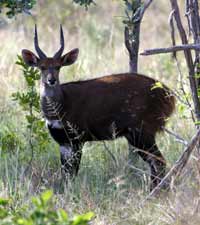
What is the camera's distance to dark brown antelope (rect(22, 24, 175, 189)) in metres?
8.25

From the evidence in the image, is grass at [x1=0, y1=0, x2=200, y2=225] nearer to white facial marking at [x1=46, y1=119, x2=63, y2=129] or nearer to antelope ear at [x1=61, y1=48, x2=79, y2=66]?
white facial marking at [x1=46, y1=119, x2=63, y2=129]

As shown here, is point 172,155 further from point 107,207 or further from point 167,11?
point 167,11

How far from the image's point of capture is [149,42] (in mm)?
15234

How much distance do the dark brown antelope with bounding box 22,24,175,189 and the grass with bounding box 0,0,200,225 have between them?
197 millimetres

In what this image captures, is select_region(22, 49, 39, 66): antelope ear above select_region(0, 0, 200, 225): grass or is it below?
above

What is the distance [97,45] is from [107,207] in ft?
25.2

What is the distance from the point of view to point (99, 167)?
807 cm

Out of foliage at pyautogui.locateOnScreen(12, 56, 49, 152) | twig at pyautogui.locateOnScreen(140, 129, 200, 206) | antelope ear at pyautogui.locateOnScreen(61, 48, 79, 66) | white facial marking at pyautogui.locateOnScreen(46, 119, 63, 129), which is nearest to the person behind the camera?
twig at pyautogui.locateOnScreen(140, 129, 200, 206)

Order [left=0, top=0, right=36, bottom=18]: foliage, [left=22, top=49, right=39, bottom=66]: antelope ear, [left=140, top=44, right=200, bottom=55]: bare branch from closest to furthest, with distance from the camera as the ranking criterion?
[left=140, top=44, right=200, bottom=55]: bare branch < [left=0, top=0, right=36, bottom=18]: foliage < [left=22, top=49, right=39, bottom=66]: antelope ear

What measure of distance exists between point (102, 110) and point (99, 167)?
62 cm

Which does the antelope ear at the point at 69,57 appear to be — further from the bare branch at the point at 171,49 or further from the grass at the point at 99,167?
the bare branch at the point at 171,49

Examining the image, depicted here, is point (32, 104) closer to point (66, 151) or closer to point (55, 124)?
point (55, 124)

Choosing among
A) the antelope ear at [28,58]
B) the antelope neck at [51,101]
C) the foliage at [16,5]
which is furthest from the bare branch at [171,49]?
the antelope ear at [28,58]

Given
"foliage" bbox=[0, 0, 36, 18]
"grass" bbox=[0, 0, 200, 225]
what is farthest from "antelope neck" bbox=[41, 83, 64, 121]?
"foliage" bbox=[0, 0, 36, 18]
